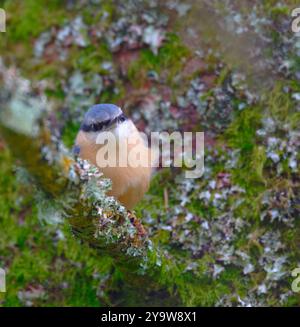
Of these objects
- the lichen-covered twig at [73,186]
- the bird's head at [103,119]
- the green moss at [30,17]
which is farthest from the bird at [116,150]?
the green moss at [30,17]

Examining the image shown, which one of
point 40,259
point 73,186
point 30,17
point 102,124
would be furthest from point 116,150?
point 30,17

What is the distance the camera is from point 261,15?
3.23 metres

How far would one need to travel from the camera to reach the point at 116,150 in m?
2.73

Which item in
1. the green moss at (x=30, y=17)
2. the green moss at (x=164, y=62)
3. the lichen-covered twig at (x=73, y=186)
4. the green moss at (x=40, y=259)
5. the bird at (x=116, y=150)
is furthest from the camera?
the green moss at (x=30, y=17)

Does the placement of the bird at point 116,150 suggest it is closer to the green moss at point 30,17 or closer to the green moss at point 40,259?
the green moss at point 40,259

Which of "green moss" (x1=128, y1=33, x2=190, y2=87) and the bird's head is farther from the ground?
"green moss" (x1=128, y1=33, x2=190, y2=87)

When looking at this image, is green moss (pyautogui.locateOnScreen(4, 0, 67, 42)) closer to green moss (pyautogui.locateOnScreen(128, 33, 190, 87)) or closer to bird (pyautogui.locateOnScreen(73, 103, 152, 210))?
green moss (pyautogui.locateOnScreen(128, 33, 190, 87))

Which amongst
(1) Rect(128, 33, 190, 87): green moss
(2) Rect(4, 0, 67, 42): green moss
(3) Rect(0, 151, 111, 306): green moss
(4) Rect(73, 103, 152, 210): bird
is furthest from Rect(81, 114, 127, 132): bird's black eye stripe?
(2) Rect(4, 0, 67, 42): green moss

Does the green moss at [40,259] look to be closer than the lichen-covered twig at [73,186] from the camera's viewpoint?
No

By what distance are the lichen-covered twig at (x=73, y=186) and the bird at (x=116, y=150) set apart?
33 cm

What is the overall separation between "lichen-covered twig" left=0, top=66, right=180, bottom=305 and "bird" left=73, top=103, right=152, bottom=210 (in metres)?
0.33

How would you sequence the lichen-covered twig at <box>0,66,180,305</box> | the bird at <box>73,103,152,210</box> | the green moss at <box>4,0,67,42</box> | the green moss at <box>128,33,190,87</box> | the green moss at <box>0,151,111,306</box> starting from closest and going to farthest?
the lichen-covered twig at <box>0,66,180,305</box>
the bird at <box>73,103,152,210</box>
the green moss at <box>0,151,111,306</box>
the green moss at <box>128,33,190,87</box>
the green moss at <box>4,0,67,42</box>

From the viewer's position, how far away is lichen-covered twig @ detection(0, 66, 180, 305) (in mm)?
1377

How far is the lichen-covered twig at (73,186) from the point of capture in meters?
1.38
